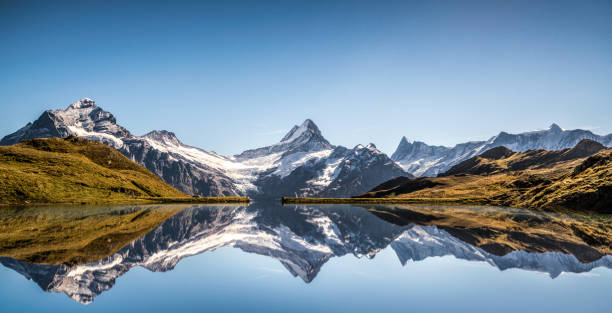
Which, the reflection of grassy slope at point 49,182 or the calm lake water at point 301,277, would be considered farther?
the reflection of grassy slope at point 49,182

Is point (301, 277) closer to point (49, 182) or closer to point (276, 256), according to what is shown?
point (276, 256)

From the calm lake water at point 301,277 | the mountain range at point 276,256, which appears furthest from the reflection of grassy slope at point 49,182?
the calm lake water at point 301,277

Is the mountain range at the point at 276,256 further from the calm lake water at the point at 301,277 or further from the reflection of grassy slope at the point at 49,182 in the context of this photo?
the reflection of grassy slope at the point at 49,182

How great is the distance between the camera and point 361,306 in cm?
1491

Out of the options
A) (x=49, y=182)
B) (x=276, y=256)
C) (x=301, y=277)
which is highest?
(x=49, y=182)

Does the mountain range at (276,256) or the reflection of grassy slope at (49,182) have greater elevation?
the reflection of grassy slope at (49,182)

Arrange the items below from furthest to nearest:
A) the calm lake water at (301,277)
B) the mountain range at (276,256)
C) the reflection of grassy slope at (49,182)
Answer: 1. the reflection of grassy slope at (49,182)
2. the mountain range at (276,256)
3. the calm lake water at (301,277)

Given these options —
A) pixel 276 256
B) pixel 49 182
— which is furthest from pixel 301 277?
pixel 49 182

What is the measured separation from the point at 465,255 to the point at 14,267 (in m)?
30.1

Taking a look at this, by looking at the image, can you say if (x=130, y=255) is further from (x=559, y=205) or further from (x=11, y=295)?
(x=559, y=205)

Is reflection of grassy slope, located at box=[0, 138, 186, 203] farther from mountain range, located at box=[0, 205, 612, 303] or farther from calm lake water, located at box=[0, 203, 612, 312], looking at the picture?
calm lake water, located at box=[0, 203, 612, 312]

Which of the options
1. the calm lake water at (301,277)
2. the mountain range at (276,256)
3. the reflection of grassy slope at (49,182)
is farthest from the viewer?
the reflection of grassy slope at (49,182)

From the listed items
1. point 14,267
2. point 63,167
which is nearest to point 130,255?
point 14,267

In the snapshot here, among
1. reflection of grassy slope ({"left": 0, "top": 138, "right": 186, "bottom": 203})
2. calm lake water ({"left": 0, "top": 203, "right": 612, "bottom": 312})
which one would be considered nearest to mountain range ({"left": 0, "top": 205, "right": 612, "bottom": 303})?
calm lake water ({"left": 0, "top": 203, "right": 612, "bottom": 312})
